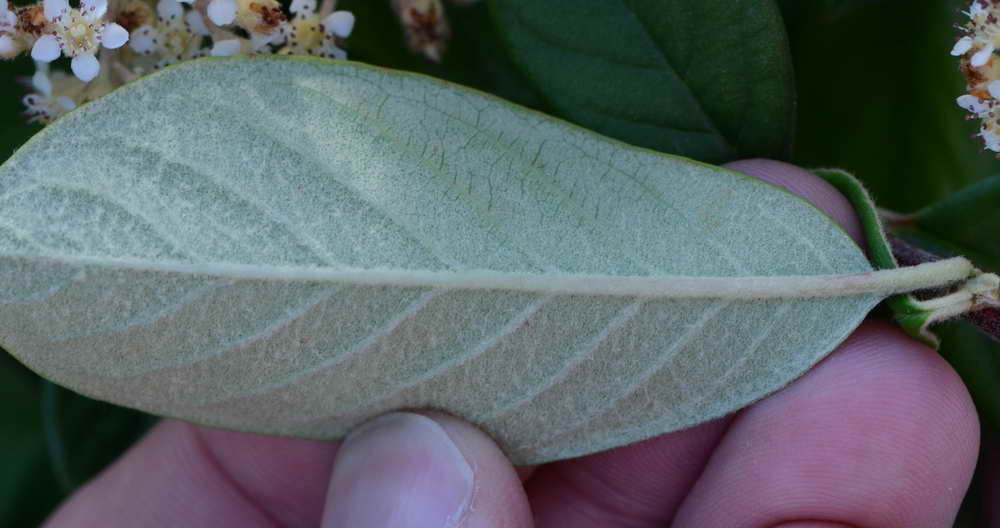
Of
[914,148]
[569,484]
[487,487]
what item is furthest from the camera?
[914,148]

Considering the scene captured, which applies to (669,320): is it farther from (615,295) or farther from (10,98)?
(10,98)

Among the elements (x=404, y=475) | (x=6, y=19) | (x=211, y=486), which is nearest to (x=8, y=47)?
(x=6, y=19)

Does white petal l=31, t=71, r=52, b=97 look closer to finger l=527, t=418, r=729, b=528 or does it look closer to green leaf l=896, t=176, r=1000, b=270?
finger l=527, t=418, r=729, b=528

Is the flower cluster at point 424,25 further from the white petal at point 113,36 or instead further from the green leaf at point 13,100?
the green leaf at point 13,100

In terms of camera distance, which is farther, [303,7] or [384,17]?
[384,17]

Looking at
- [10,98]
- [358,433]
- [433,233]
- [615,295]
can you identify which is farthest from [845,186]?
[10,98]

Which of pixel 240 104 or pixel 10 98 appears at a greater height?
pixel 240 104
